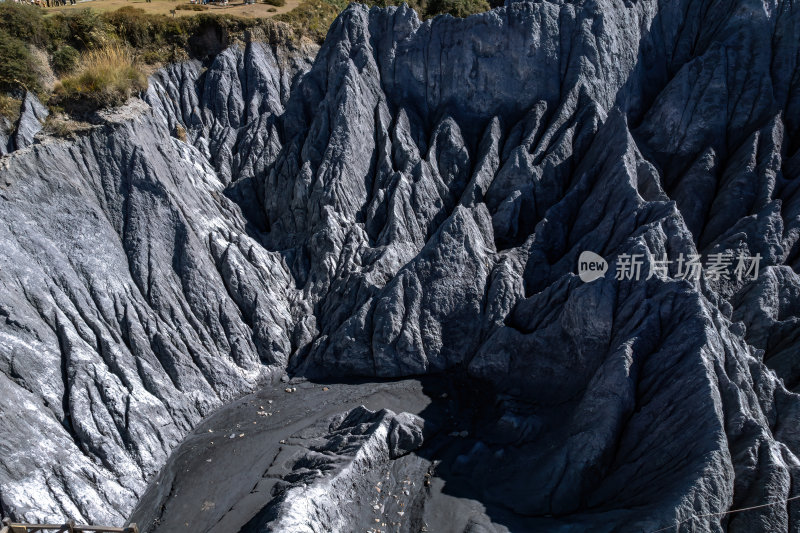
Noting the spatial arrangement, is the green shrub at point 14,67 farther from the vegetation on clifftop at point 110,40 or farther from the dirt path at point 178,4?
the dirt path at point 178,4

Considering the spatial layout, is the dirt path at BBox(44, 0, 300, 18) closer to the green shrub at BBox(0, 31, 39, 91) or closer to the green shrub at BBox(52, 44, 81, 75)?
the green shrub at BBox(52, 44, 81, 75)

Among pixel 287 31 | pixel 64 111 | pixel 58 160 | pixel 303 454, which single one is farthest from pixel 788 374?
pixel 287 31

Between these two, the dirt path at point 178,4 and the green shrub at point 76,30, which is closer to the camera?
the green shrub at point 76,30

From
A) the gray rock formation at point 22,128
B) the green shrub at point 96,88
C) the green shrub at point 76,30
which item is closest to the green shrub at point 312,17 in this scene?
the green shrub at point 76,30

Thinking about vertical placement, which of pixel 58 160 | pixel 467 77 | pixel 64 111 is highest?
pixel 467 77

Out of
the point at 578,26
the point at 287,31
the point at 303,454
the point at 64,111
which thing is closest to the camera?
the point at 303,454

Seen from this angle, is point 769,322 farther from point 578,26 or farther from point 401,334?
point 578,26

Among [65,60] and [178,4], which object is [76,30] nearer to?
[65,60]
